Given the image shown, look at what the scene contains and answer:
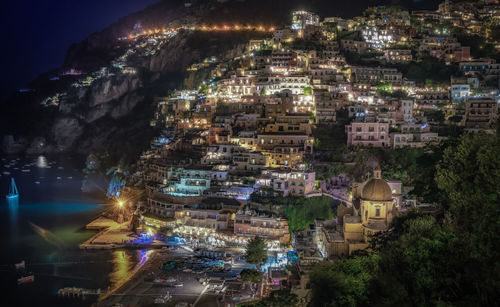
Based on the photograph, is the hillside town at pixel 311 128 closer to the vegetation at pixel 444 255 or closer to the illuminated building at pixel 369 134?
the illuminated building at pixel 369 134

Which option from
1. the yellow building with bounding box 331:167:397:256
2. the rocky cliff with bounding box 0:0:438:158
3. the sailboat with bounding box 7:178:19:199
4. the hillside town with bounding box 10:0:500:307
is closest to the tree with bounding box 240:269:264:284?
the hillside town with bounding box 10:0:500:307

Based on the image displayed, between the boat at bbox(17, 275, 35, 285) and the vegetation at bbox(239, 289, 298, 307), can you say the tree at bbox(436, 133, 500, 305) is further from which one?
the boat at bbox(17, 275, 35, 285)

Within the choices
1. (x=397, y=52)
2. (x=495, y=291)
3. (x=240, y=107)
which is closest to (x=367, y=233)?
(x=495, y=291)

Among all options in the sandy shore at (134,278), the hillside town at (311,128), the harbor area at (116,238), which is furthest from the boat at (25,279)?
the hillside town at (311,128)

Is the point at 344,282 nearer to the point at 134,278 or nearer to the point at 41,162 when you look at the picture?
the point at 134,278

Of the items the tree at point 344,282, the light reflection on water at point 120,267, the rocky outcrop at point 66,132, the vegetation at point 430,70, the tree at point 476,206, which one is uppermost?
the vegetation at point 430,70

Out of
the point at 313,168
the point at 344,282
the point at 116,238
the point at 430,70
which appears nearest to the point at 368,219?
the point at 344,282

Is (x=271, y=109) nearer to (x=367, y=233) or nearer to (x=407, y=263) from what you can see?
(x=367, y=233)
